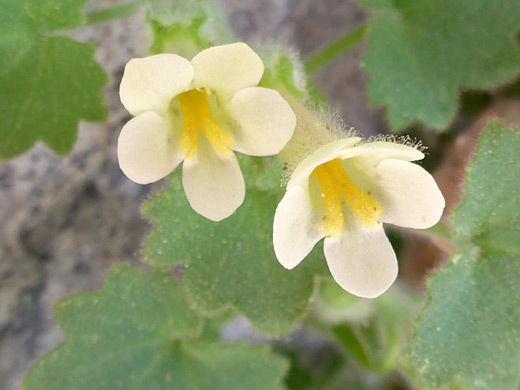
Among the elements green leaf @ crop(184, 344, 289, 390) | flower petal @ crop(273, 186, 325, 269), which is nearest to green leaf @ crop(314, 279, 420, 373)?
green leaf @ crop(184, 344, 289, 390)

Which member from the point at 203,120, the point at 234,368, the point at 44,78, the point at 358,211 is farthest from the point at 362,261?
the point at 44,78

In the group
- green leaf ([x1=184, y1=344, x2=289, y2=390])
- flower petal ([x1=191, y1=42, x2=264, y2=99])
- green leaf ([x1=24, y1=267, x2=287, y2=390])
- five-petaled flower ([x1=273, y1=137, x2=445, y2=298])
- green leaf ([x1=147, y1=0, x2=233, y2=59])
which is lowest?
green leaf ([x1=184, y1=344, x2=289, y2=390])

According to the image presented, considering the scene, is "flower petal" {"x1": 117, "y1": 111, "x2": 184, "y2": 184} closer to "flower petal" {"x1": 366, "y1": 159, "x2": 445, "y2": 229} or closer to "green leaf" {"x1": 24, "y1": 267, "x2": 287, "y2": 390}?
"flower petal" {"x1": 366, "y1": 159, "x2": 445, "y2": 229}

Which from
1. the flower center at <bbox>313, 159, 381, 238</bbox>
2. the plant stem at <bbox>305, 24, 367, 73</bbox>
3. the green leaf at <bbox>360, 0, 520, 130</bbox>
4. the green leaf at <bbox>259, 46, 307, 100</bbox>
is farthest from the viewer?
the plant stem at <bbox>305, 24, 367, 73</bbox>

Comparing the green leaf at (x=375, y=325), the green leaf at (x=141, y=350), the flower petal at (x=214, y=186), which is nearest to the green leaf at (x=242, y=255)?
the flower petal at (x=214, y=186)

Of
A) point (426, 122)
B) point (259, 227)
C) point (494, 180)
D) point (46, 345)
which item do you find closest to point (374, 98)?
point (426, 122)

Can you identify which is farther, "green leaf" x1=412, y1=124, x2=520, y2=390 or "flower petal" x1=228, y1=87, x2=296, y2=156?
"green leaf" x1=412, y1=124, x2=520, y2=390

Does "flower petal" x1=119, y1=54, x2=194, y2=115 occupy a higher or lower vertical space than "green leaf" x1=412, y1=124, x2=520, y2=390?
higher

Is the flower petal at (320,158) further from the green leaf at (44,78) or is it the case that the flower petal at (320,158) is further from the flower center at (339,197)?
the green leaf at (44,78)

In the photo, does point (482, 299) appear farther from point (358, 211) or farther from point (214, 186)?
point (214, 186)
